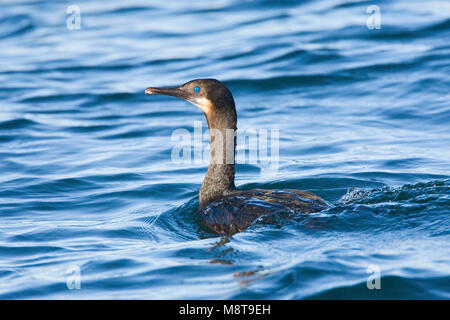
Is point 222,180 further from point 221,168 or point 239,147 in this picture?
point 239,147

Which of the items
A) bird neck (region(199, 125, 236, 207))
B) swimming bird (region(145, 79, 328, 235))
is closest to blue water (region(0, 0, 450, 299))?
swimming bird (region(145, 79, 328, 235))

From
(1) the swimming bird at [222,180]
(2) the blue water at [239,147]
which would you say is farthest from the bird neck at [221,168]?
(2) the blue water at [239,147]

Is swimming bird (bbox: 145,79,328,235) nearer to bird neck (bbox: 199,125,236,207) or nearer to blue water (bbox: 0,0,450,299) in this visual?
bird neck (bbox: 199,125,236,207)

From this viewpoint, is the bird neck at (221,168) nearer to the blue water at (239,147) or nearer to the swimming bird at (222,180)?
the swimming bird at (222,180)

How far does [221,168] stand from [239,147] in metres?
3.37

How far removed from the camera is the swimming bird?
24.1 feet

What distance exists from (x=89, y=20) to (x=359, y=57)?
8.67m

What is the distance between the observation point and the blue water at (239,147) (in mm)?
6266

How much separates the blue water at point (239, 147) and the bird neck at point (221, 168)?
1.16ft

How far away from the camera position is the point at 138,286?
20.3ft

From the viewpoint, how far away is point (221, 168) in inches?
322

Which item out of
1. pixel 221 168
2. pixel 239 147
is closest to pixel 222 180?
pixel 221 168
